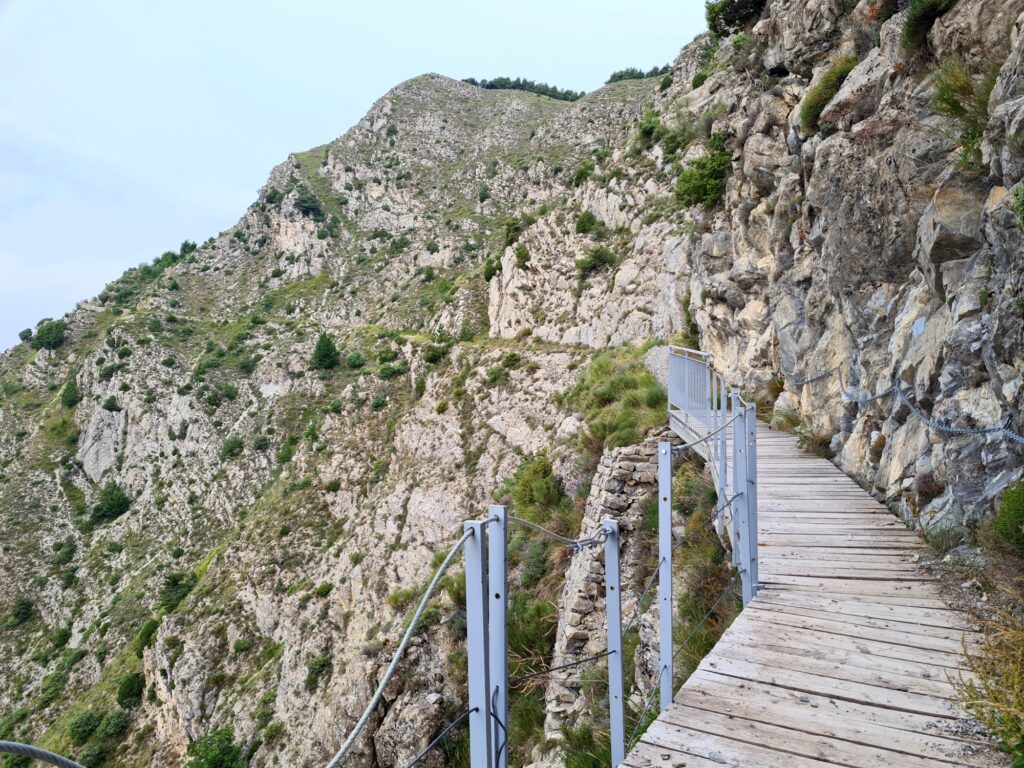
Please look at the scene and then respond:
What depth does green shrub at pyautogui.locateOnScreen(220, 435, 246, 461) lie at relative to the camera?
130 feet

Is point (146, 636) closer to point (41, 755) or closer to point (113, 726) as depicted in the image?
point (113, 726)

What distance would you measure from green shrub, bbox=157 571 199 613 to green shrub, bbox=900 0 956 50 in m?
37.8

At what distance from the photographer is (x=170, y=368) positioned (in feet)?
155

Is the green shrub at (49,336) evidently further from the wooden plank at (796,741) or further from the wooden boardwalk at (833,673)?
the wooden plank at (796,741)

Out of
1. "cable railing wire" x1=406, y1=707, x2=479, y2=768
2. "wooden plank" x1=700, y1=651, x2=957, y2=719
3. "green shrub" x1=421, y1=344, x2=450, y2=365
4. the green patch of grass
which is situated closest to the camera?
"cable railing wire" x1=406, y1=707, x2=479, y2=768

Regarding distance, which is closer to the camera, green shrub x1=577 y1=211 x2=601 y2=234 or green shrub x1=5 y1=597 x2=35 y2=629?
green shrub x1=577 y1=211 x2=601 y2=234

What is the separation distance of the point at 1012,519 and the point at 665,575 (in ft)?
7.85

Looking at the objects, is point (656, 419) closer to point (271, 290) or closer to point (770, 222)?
point (770, 222)

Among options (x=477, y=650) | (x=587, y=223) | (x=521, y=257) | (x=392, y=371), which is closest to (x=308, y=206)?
(x=392, y=371)

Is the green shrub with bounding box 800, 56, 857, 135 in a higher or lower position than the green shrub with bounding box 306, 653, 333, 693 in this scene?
higher

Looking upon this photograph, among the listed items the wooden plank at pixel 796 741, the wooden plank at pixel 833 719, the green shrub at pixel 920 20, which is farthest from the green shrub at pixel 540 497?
the green shrub at pixel 920 20

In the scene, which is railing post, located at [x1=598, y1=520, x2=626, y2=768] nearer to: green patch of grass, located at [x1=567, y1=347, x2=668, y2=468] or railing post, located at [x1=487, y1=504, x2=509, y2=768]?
railing post, located at [x1=487, y1=504, x2=509, y2=768]

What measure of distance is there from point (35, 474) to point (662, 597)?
58.3 m

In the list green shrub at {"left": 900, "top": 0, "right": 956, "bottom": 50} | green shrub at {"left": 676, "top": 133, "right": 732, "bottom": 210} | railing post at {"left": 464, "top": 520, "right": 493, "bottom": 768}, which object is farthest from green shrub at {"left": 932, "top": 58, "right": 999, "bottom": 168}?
green shrub at {"left": 676, "top": 133, "right": 732, "bottom": 210}
